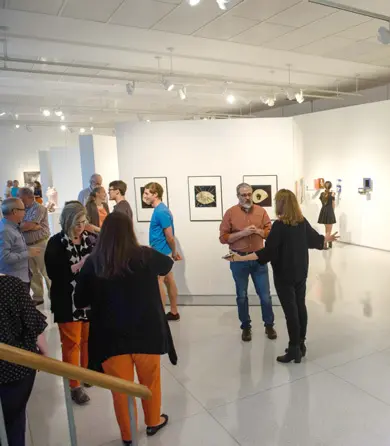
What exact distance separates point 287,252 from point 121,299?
175cm

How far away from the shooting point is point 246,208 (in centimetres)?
435

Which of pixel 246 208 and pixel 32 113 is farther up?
pixel 32 113

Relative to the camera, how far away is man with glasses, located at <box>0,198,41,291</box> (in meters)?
3.75

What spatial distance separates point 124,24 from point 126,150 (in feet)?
5.56

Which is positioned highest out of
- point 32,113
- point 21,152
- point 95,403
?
point 32,113

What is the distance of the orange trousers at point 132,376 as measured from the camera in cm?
246

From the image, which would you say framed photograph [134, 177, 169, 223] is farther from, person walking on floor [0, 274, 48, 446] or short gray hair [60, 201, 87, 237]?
person walking on floor [0, 274, 48, 446]

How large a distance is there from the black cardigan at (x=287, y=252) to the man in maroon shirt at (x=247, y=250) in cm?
64

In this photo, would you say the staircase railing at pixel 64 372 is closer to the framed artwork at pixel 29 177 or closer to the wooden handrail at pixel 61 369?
the wooden handrail at pixel 61 369

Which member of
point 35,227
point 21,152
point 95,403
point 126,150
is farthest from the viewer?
point 21,152

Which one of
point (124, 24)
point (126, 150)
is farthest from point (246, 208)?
point (124, 24)

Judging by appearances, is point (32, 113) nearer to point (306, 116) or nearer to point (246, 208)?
point (306, 116)

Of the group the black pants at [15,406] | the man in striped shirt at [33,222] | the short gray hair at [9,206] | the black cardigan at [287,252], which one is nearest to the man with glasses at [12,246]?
the short gray hair at [9,206]

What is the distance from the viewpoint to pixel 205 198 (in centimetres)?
565
